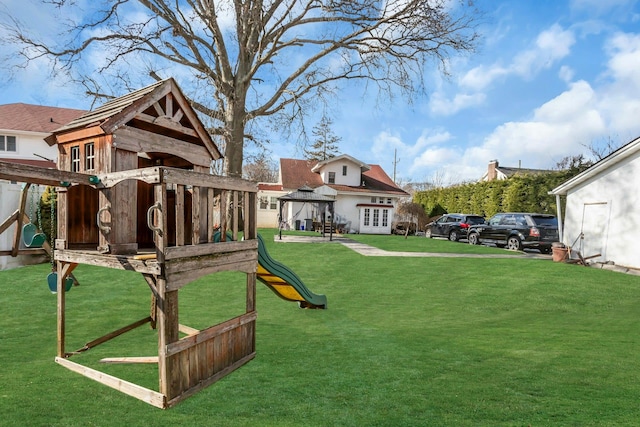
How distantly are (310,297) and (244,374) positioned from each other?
3.10m

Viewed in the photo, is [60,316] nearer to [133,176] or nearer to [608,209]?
[133,176]

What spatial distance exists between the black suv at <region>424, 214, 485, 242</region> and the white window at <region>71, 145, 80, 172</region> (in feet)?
71.1

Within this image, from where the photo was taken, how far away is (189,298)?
8.59m

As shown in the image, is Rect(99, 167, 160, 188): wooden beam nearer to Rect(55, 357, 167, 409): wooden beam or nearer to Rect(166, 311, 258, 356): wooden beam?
Rect(166, 311, 258, 356): wooden beam

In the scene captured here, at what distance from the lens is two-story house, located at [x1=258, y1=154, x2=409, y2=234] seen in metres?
29.5

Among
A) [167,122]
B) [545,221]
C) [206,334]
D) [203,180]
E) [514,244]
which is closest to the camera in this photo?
[203,180]

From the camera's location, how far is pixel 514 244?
59.8 feet

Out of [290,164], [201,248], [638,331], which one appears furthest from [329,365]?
[290,164]

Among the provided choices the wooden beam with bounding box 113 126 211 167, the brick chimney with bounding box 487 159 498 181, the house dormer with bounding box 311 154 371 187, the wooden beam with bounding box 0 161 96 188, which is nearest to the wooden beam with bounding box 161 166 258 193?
the wooden beam with bounding box 113 126 211 167

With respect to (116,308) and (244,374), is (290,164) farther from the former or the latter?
(244,374)

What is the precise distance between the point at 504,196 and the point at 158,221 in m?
26.7

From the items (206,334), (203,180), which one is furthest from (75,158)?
(206,334)

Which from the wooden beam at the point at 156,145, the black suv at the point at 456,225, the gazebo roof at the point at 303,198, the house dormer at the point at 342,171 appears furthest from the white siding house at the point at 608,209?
the house dormer at the point at 342,171

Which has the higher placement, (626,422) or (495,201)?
(495,201)
